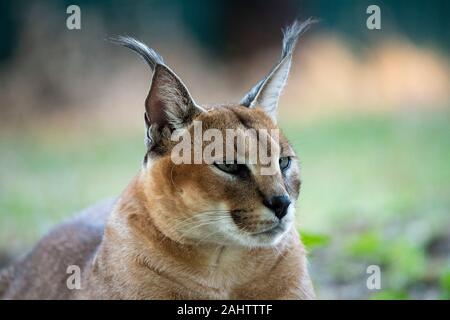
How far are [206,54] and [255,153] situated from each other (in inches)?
331

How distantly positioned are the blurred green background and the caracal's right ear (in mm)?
A: 4918

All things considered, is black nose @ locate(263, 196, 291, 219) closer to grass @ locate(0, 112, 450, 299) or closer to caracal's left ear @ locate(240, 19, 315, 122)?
caracal's left ear @ locate(240, 19, 315, 122)

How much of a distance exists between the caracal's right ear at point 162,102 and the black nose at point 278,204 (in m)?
0.63

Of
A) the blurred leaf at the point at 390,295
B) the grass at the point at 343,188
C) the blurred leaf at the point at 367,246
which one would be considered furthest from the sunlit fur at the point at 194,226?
the blurred leaf at the point at 367,246

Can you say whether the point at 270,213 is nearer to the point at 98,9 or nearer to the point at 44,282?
the point at 44,282

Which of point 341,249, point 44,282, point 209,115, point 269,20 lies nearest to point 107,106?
point 269,20

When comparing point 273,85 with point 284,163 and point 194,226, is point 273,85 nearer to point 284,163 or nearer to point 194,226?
point 284,163

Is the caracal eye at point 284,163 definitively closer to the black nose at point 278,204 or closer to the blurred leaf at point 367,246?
the black nose at point 278,204

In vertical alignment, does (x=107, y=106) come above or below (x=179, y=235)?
above

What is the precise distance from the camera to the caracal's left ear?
15.0 ft

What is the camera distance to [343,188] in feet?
32.2

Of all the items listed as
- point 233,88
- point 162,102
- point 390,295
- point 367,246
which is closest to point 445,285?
point 390,295

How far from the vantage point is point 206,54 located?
1248 centimetres

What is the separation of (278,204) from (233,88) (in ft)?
27.7
